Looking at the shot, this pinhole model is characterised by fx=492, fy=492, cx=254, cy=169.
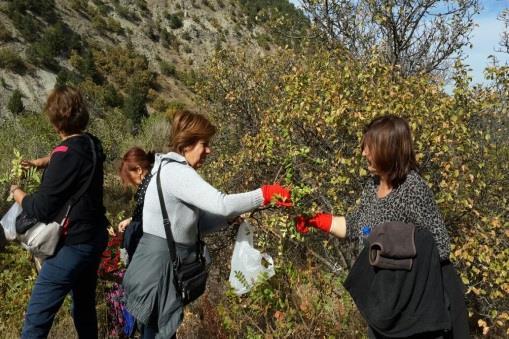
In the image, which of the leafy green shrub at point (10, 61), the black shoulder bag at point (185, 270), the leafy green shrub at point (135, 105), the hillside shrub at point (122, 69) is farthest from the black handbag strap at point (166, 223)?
the hillside shrub at point (122, 69)

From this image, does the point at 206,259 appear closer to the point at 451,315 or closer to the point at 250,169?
the point at 451,315

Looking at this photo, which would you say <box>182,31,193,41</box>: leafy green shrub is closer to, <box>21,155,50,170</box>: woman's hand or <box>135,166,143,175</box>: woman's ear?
<box>135,166,143,175</box>: woman's ear

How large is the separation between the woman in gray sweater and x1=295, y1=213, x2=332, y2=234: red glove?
24 cm

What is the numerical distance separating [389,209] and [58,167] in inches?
60.3

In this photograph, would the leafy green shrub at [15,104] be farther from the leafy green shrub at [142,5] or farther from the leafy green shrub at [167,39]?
the leafy green shrub at [142,5]

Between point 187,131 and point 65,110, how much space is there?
71cm

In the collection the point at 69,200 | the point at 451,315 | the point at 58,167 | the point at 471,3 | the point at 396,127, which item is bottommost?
the point at 69,200

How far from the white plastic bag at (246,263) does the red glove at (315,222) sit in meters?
0.29

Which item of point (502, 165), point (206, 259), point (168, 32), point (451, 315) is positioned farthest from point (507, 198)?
point (168, 32)

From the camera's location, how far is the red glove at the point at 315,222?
2.38 m

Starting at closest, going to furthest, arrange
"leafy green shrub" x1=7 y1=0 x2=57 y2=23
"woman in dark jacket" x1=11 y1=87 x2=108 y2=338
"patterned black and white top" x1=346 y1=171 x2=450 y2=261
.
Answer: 1. "patterned black and white top" x1=346 y1=171 x2=450 y2=261
2. "woman in dark jacket" x1=11 y1=87 x2=108 y2=338
3. "leafy green shrub" x1=7 y1=0 x2=57 y2=23

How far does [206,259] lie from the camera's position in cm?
236

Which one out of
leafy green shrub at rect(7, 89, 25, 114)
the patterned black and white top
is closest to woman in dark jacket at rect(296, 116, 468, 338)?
the patterned black and white top

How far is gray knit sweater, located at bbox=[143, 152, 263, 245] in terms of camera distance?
2.01m
